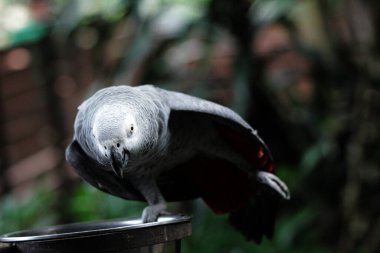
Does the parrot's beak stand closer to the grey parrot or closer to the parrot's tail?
the grey parrot

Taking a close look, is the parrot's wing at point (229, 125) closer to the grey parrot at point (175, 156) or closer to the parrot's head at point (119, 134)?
the grey parrot at point (175, 156)

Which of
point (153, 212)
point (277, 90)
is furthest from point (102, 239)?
point (277, 90)

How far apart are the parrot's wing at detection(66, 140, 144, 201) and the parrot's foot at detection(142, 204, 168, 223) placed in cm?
8

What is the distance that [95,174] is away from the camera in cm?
148

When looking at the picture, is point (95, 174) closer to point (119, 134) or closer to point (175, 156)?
point (175, 156)

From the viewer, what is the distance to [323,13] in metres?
3.13

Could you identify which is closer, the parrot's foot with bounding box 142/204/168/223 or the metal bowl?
the metal bowl

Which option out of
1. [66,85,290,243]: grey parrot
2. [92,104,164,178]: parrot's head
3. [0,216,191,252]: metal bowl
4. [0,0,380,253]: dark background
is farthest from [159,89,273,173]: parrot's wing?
[0,0,380,253]: dark background

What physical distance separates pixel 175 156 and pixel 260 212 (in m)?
0.25

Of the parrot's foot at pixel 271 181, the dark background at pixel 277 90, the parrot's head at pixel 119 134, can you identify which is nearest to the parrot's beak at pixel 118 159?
the parrot's head at pixel 119 134

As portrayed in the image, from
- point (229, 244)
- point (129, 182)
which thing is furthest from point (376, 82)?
point (129, 182)

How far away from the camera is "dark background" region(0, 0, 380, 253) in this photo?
8.57ft

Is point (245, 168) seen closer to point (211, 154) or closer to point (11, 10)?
point (211, 154)

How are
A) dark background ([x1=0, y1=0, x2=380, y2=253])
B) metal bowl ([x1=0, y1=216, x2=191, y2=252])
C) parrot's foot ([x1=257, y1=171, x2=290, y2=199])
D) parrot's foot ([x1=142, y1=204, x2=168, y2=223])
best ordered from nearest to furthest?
1. metal bowl ([x1=0, y1=216, x2=191, y2=252])
2. parrot's foot ([x1=142, y1=204, x2=168, y2=223])
3. parrot's foot ([x1=257, y1=171, x2=290, y2=199])
4. dark background ([x1=0, y1=0, x2=380, y2=253])
